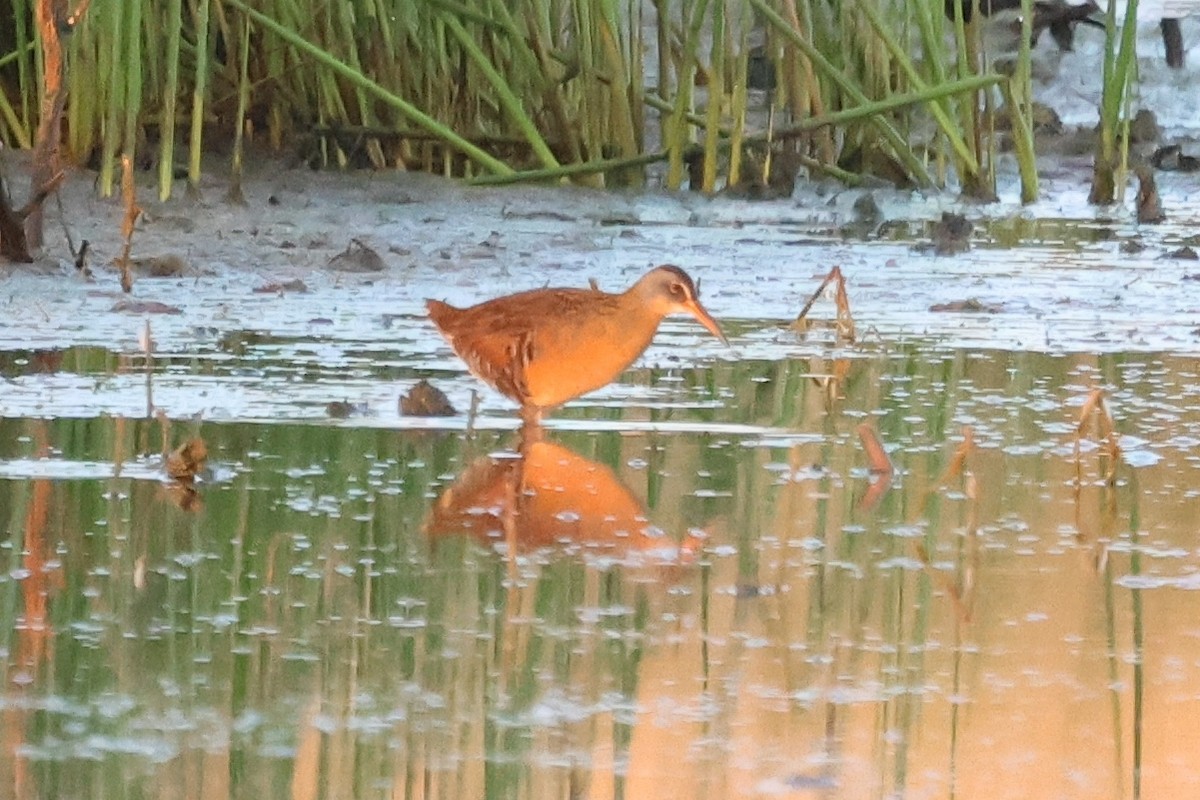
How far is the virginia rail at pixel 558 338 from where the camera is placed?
149 inches

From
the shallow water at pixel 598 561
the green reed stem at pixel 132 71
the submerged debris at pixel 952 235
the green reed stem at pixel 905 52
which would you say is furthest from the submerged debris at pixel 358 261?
the green reed stem at pixel 905 52

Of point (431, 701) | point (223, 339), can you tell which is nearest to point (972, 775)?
point (431, 701)

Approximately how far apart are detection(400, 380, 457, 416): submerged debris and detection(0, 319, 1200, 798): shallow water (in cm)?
3

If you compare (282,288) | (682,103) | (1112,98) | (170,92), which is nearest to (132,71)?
(170,92)

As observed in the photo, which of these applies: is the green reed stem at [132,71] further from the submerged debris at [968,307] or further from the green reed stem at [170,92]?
the submerged debris at [968,307]

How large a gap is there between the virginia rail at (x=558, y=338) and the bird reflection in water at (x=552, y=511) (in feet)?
0.80

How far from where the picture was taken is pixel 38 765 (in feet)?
6.63

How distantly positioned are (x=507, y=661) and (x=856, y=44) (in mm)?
5802

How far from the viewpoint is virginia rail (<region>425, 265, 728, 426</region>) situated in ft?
12.4

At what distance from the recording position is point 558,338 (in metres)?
3.79

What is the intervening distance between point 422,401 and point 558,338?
9.4 inches

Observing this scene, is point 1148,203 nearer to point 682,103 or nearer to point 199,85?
point 682,103

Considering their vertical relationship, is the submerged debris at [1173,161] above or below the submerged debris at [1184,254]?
above

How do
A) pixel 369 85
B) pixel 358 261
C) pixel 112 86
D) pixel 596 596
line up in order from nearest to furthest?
1. pixel 596 596
2. pixel 358 261
3. pixel 112 86
4. pixel 369 85
